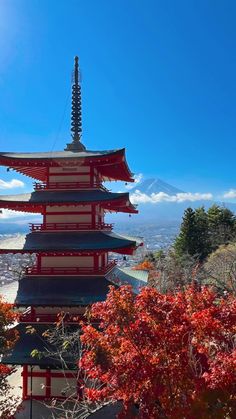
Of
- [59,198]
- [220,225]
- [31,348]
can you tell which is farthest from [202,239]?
[31,348]

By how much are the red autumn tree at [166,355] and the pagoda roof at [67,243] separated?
579 centimetres

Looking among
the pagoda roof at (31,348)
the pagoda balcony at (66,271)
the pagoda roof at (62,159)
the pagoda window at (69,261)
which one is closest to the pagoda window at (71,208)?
the pagoda roof at (62,159)

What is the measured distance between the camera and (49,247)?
16047 mm

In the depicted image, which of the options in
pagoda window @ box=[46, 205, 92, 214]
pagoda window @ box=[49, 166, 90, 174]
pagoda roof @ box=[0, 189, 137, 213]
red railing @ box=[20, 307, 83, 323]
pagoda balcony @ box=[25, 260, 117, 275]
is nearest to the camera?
red railing @ box=[20, 307, 83, 323]

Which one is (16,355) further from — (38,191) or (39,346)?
(38,191)

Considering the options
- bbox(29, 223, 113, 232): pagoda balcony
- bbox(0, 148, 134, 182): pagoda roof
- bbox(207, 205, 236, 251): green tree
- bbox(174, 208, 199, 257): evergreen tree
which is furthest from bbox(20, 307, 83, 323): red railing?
bbox(207, 205, 236, 251): green tree

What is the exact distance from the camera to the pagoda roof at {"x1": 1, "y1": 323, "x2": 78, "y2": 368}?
1451 cm

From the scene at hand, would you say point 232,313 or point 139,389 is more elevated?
point 232,313

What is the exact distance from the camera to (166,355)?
353 inches

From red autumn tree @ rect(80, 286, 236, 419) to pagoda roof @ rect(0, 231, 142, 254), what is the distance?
579cm

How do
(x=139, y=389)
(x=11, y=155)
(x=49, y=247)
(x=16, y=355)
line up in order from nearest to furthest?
(x=139, y=389), (x=16, y=355), (x=49, y=247), (x=11, y=155)

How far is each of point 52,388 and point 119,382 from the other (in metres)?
8.44

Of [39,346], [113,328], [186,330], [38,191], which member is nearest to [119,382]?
[113,328]

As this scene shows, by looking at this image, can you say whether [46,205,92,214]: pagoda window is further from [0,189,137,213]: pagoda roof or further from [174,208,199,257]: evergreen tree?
[174,208,199,257]: evergreen tree
